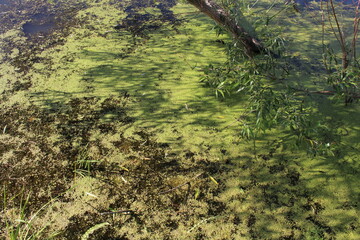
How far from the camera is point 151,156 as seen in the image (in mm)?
1940

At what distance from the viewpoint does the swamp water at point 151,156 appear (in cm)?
157

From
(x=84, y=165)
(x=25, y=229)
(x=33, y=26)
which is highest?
(x=33, y=26)

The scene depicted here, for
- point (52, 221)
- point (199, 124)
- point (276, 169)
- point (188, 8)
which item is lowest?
point (52, 221)

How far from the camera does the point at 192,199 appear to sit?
1.68 m

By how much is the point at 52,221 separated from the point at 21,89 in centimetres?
150

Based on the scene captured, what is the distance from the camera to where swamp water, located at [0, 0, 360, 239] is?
1.57 metres

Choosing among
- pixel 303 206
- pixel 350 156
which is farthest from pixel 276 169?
pixel 350 156

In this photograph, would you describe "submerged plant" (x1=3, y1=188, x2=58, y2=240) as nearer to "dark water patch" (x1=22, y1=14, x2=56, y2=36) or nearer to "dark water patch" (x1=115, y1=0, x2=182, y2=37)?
"dark water patch" (x1=115, y1=0, x2=182, y2=37)

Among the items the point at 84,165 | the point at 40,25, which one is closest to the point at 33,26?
the point at 40,25

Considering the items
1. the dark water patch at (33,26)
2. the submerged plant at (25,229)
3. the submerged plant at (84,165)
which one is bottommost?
the submerged plant at (25,229)

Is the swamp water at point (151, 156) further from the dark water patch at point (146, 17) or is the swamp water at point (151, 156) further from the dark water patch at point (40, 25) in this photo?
the dark water patch at point (40, 25)

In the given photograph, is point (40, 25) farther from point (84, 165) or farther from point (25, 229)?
point (25, 229)

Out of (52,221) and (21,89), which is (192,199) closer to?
(52,221)

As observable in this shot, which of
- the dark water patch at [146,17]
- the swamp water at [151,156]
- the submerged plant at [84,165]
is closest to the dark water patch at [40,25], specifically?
the swamp water at [151,156]
